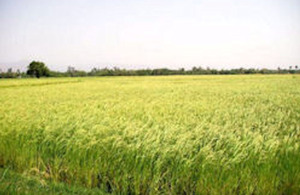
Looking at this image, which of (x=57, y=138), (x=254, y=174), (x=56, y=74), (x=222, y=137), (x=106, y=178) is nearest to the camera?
(x=254, y=174)

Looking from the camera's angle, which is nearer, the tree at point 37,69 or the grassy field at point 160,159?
the grassy field at point 160,159

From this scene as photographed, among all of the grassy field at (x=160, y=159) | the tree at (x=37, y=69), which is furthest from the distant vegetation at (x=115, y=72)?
the grassy field at (x=160, y=159)

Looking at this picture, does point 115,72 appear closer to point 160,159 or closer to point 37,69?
point 37,69

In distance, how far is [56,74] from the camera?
291 feet

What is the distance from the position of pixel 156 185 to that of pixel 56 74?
303ft

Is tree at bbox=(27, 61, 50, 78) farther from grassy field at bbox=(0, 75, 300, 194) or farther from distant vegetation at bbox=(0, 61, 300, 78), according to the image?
grassy field at bbox=(0, 75, 300, 194)

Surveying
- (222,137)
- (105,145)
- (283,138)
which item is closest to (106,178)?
(105,145)

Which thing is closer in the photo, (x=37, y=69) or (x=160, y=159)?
(x=160, y=159)

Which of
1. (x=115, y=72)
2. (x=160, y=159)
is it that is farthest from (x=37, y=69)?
(x=160, y=159)

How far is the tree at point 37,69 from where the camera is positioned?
8181 cm

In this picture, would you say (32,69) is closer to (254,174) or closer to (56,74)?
(56,74)

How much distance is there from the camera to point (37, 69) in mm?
81562

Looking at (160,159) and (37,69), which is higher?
(37,69)

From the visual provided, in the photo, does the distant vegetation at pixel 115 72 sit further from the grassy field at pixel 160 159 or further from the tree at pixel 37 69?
the grassy field at pixel 160 159
